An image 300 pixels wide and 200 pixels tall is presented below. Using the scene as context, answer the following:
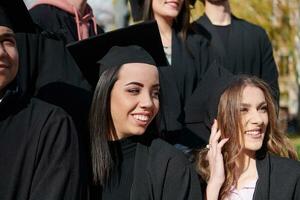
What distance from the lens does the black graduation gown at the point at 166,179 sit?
4469 millimetres

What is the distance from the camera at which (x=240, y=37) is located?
632 centimetres

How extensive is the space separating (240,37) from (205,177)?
1.95m

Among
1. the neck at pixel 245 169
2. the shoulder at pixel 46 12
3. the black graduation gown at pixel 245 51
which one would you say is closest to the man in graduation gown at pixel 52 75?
the shoulder at pixel 46 12

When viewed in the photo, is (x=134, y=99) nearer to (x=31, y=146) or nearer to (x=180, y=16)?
(x=31, y=146)

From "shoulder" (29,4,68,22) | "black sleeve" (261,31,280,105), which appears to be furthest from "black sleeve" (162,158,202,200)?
"black sleeve" (261,31,280,105)

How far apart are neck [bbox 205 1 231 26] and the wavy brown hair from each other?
136 cm

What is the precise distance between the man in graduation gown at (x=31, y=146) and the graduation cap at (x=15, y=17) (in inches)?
7.2

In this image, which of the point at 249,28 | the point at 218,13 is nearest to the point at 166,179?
the point at 218,13

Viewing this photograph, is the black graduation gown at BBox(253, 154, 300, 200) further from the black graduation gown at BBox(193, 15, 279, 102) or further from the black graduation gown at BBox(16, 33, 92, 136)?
the black graduation gown at BBox(193, 15, 279, 102)

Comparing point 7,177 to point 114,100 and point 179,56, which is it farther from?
point 179,56

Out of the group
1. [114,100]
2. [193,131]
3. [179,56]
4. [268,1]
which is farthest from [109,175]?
[268,1]

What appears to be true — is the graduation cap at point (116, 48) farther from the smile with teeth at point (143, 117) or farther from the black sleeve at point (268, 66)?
the black sleeve at point (268, 66)

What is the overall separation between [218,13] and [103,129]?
1959 millimetres

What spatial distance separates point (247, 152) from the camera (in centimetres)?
477
